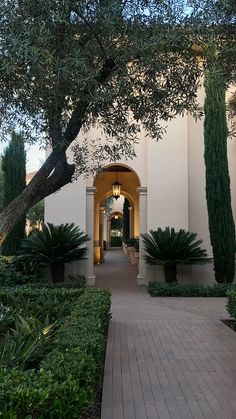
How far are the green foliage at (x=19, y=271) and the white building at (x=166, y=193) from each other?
1.36 meters

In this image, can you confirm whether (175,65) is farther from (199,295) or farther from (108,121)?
(199,295)

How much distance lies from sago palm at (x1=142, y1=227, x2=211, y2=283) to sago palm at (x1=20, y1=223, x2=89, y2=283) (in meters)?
1.97

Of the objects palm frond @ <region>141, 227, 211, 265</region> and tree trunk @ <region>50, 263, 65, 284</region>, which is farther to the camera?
tree trunk @ <region>50, 263, 65, 284</region>

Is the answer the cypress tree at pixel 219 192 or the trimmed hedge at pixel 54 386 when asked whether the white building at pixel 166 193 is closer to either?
the cypress tree at pixel 219 192

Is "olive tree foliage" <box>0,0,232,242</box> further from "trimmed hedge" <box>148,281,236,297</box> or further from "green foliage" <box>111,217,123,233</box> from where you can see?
"green foliage" <box>111,217,123,233</box>

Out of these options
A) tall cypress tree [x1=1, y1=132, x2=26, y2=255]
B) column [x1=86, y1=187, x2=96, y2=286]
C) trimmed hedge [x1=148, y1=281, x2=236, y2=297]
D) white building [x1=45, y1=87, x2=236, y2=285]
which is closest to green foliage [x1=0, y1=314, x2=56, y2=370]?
trimmed hedge [x1=148, y1=281, x2=236, y2=297]

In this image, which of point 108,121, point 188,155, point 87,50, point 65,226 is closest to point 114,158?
point 108,121

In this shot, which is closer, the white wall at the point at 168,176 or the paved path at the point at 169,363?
the paved path at the point at 169,363

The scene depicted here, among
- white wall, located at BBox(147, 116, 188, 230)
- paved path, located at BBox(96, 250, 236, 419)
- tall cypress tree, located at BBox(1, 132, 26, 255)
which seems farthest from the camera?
tall cypress tree, located at BBox(1, 132, 26, 255)

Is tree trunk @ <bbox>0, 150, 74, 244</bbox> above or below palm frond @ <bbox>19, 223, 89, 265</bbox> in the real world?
above

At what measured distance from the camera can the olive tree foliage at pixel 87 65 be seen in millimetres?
4636

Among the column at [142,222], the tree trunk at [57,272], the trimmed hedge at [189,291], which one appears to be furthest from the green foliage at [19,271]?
the trimmed hedge at [189,291]

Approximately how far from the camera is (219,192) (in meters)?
12.0

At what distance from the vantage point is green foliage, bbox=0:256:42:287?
38.7 feet
